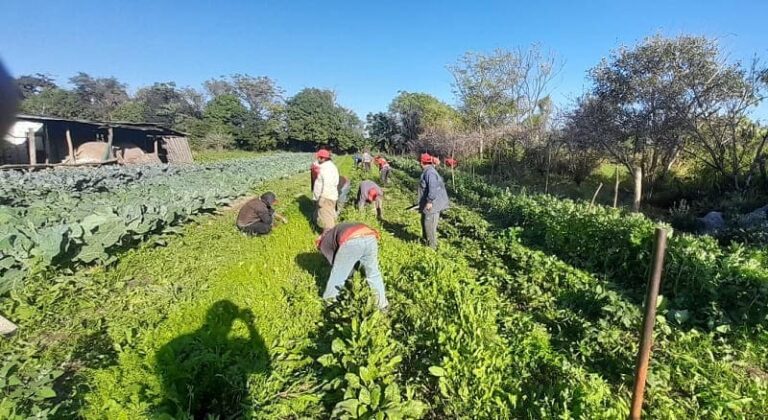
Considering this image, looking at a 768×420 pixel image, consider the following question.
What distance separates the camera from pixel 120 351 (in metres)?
3.73

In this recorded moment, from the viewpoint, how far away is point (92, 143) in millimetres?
25578

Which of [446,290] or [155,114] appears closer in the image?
[446,290]

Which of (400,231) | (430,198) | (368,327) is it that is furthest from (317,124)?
(368,327)

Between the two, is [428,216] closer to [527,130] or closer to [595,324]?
[595,324]

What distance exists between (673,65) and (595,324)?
38.4ft

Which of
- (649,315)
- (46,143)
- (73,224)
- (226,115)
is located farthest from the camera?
(226,115)

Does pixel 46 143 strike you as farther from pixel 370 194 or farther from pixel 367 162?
pixel 370 194

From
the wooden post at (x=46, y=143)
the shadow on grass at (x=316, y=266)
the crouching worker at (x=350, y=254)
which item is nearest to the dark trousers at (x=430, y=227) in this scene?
the shadow on grass at (x=316, y=266)

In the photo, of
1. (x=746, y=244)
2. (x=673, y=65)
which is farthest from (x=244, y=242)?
(x=673, y=65)

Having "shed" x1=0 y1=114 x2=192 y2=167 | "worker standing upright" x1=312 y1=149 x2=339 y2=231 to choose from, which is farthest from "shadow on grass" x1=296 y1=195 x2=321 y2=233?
"shed" x1=0 y1=114 x2=192 y2=167

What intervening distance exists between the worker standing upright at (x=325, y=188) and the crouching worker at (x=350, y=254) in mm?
2962

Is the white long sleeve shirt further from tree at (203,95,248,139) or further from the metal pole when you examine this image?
tree at (203,95,248,139)

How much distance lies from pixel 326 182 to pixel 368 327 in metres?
4.46

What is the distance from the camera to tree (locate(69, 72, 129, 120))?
2833 inches
